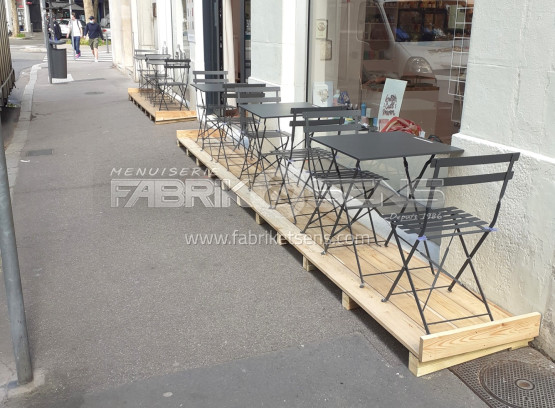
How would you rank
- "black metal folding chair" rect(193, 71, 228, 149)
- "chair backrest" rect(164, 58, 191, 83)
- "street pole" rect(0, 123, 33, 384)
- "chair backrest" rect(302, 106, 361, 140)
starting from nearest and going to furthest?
"street pole" rect(0, 123, 33, 384)
"chair backrest" rect(302, 106, 361, 140)
"black metal folding chair" rect(193, 71, 228, 149)
"chair backrest" rect(164, 58, 191, 83)

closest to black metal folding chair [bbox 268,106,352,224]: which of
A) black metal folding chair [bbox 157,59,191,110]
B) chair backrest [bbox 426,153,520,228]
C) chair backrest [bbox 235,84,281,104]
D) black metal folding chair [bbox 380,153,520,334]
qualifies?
chair backrest [bbox 235,84,281,104]

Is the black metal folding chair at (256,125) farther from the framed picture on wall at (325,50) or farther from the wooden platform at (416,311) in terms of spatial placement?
the wooden platform at (416,311)

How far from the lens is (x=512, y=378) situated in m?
3.31

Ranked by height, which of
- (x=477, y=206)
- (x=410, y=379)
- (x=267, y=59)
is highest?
(x=267, y=59)

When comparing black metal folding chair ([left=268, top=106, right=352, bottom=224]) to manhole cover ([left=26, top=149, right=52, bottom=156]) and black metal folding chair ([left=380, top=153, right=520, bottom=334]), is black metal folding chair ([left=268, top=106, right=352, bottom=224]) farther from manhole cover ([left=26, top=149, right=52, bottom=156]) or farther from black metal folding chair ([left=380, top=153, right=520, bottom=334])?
manhole cover ([left=26, top=149, right=52, bottom=156])

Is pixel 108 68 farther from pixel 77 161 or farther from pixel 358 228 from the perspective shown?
pixel 358 228

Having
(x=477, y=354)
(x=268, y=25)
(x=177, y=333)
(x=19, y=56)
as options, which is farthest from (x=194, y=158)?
(x=19, y=56)

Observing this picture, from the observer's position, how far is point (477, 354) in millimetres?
3496

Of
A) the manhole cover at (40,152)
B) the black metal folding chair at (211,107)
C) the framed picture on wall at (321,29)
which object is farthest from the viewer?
the manhole cover at (40,152)

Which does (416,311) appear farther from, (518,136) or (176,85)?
(176,85)

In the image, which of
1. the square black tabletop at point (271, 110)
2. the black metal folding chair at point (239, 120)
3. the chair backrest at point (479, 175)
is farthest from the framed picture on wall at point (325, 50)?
the chair backrest at point (479, 175)

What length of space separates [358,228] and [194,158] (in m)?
4.12

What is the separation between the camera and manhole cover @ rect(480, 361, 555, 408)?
3126 mm

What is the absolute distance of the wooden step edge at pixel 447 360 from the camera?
131 inches
